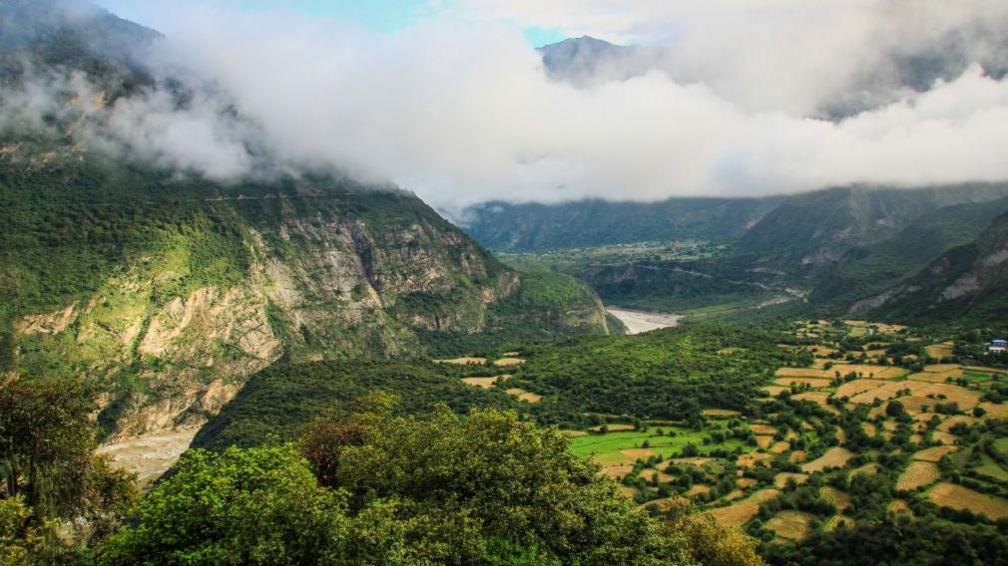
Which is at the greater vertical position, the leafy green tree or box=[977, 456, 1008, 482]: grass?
the leafy green tree

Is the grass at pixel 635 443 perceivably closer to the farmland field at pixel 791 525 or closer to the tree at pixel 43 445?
the farmland field at pixel 791 525

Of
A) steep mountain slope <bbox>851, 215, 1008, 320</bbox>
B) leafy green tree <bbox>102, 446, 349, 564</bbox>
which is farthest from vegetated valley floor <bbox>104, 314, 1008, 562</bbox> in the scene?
leafy green tree <bbox>102, 446, 349, 564</bbox>

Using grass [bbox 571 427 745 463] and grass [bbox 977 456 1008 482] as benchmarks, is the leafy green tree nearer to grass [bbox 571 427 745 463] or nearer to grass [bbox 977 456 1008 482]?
grass [bbox 571 427 745 463]

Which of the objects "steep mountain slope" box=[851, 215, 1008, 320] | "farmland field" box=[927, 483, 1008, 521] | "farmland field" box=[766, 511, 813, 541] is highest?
"steep mountain slope" box=[851, 215, 1008, 320]

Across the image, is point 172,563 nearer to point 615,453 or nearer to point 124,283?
point 615,453

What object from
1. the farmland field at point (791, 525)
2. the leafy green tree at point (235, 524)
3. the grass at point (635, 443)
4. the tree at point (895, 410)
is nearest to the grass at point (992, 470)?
the farmland field at point (791, 525)

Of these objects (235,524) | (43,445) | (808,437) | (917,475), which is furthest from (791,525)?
(43,445)

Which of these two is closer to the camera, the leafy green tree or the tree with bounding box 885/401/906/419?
the leafy green tree

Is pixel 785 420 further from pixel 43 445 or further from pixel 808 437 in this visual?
pixel 43 445

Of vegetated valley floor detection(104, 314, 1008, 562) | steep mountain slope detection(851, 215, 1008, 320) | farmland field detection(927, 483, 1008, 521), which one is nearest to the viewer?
farmland field detection(927, 483, 1008, 521)

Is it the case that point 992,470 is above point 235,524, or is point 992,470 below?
below

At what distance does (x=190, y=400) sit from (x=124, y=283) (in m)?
36.0

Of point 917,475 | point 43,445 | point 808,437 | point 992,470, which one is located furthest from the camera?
point 808,437

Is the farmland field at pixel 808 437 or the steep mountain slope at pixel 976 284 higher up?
the steep mountain slope at pixel 976 284
